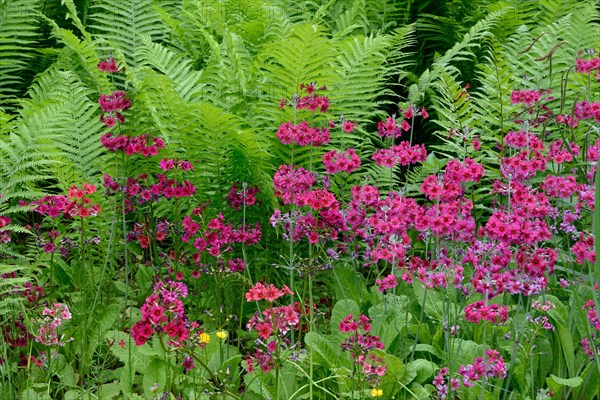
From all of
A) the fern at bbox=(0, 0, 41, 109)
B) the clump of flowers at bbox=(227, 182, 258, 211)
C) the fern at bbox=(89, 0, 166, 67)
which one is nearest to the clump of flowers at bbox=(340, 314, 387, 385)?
the clump of flowers at bbox=(227, 182, 258, 211)

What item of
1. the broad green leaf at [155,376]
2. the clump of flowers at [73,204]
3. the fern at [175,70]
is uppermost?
the fern at [175,70]

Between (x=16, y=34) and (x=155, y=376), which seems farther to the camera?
(x=16, y=34)

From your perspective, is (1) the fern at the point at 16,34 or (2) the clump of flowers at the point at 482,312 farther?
(1) the fern at the point at 16,34

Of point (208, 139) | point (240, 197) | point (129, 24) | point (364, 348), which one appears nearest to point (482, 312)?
point (364, 348)

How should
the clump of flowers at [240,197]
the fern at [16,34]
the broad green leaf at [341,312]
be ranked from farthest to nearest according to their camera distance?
1. the fern at [16,34]
2. the clump of flowers at [240,197]
3. the broad green leaf at [341,312]

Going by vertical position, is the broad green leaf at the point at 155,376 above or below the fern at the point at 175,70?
below

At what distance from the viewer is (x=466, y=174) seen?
84.0 inches

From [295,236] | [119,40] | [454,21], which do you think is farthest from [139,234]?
[454,21]

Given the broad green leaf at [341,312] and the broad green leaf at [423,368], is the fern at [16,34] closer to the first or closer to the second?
the broad green leaf at [341,312]

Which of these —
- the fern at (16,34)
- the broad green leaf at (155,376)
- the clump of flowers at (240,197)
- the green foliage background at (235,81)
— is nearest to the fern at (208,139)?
the green foliage background at (235,81)

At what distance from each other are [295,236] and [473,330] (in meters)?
0.64

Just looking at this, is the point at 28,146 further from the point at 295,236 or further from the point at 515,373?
the point at 515,373

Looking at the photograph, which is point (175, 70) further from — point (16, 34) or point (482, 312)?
point (482, 312)

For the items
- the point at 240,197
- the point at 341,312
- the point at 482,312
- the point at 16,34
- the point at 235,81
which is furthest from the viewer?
the point at 16,34
